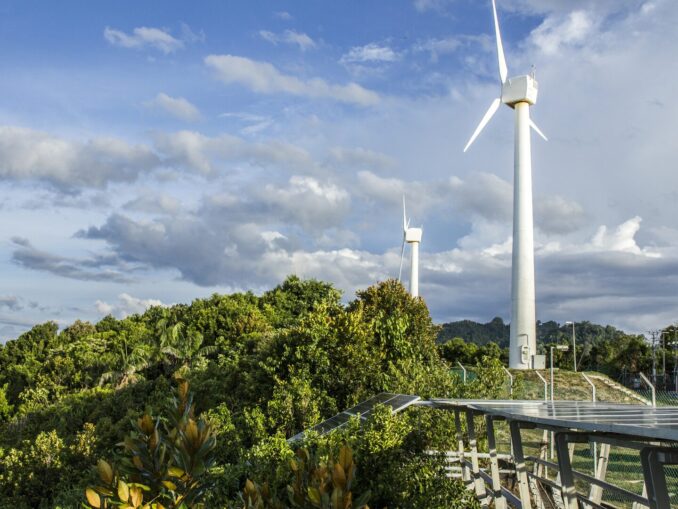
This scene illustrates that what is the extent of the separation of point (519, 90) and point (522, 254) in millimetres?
11895

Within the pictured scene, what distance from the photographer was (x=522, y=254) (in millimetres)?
51438

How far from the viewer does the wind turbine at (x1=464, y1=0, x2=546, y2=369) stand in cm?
5103

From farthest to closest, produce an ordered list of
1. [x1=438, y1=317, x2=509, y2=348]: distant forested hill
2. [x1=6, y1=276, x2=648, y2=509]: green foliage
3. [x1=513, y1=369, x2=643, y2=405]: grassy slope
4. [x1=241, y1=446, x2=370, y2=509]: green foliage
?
[x1=438, y1=317, x2=509, y2=348]: distant forested hill
[x1=513, y1=369, x2=643, y2=405]: grassy slope
[x1=6, y1=276, x2=648, y2=509]: green foliage
[x1=241, y1=446, x2=370, y2=509]: green foliage

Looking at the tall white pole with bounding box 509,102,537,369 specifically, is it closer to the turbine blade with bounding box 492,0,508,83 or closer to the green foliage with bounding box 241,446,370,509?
the turbine blade with bounding box 492,0,508,83

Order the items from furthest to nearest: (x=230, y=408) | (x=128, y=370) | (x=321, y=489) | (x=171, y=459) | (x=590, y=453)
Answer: (x=128, y=370), (x=230, y=408), (x=590, y=453), (x=171, y=459), (x=321, y=489)

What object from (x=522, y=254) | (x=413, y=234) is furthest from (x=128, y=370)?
(x=413, y=234)

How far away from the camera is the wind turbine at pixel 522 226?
167 ft

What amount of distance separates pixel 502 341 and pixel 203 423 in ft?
585

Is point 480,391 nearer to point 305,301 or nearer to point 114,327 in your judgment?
point 305,301

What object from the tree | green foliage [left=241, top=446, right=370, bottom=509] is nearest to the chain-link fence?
green foliage [left=241, top=446, right=370, bottom=509]

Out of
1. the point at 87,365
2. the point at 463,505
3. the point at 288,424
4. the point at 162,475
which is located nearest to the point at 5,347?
the point at 87,365

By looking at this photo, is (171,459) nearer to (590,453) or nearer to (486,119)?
(590,453)

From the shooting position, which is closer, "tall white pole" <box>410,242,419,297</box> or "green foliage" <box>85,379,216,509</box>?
"green foliage" <box>85,379,216,509</box>

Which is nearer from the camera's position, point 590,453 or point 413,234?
point 590,453
